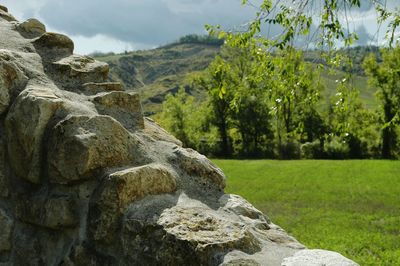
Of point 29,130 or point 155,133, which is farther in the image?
point 155,133

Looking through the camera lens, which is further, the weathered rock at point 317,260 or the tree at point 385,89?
the tree at point 385,89

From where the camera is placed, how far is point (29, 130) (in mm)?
4020

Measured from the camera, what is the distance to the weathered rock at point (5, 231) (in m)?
4.02

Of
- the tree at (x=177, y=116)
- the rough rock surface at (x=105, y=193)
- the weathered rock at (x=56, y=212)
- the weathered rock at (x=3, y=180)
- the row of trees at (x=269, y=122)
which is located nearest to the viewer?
the rough rock surface at (x=105, y=193)

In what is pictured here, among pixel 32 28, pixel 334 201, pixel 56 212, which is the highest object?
pixel 32 28

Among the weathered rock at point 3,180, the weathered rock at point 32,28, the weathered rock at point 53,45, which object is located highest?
the weathered rock at point 32,28

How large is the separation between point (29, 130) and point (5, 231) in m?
0.88

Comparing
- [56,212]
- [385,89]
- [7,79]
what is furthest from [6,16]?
[385,89]

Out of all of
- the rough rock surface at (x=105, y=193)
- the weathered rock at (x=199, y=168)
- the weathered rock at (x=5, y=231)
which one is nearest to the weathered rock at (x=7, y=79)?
the rough rock surface at (x=105, y=193)

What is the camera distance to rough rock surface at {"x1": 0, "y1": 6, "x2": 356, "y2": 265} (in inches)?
134

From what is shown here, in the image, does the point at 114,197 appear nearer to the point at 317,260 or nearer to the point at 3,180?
the point at 3,180

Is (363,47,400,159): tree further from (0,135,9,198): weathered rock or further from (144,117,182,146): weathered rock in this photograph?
(0,135,9,198): weathered rock

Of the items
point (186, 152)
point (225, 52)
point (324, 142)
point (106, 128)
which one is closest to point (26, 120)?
point (106, 128)

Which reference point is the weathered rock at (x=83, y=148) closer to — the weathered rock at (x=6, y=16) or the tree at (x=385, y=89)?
the weathered rock at (x=6, y=16)
